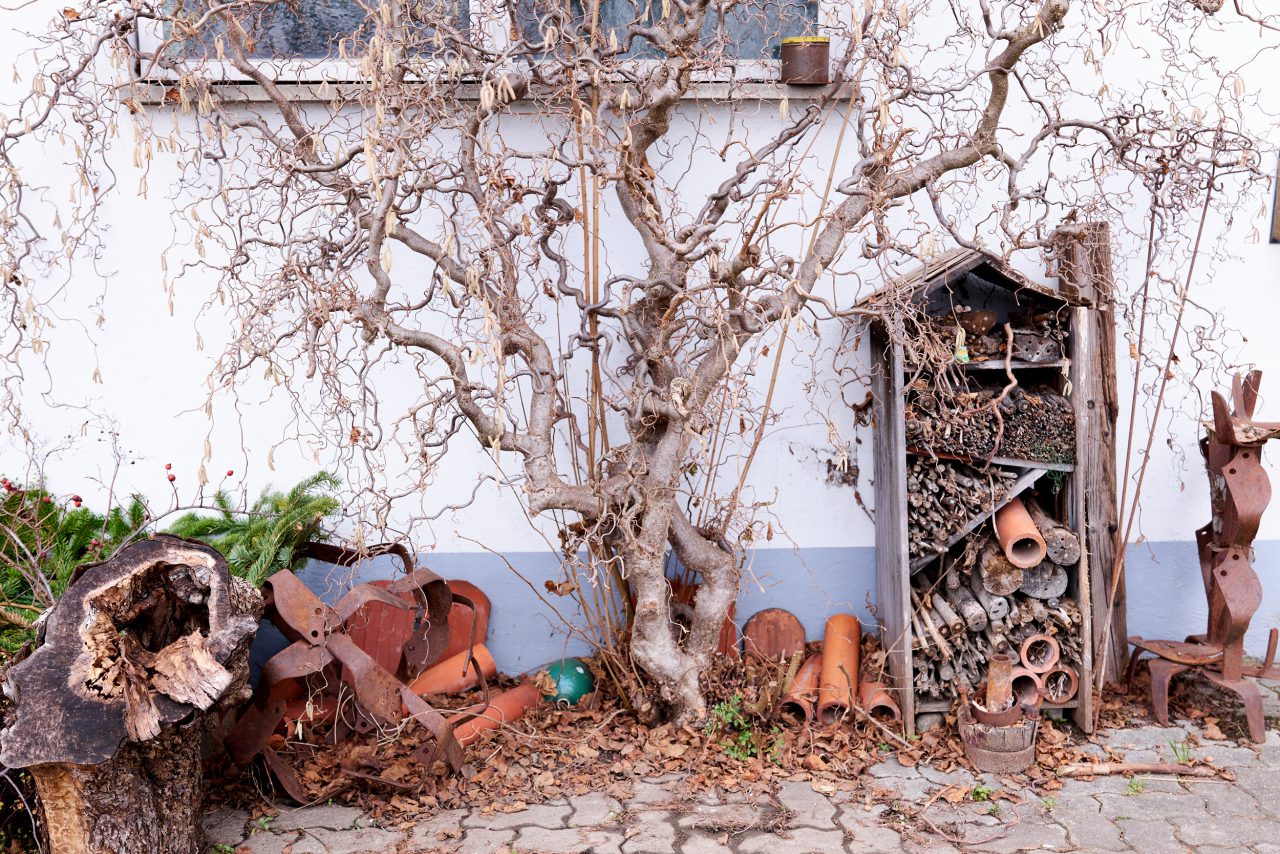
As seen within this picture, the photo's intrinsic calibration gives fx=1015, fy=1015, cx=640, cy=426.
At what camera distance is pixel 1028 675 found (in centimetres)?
432

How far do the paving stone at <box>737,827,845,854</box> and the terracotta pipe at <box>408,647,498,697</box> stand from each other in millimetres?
1618

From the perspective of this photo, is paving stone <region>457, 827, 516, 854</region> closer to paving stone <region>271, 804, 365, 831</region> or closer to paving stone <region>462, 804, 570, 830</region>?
paving stone <region>462, 804, 570, 830</region>

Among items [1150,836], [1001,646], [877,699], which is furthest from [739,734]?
[1150,836]

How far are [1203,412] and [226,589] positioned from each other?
435 cm

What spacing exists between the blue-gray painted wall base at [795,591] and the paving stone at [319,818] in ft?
4.04

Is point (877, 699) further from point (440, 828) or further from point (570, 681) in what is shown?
point (440, 828)

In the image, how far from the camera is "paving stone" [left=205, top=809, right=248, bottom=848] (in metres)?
3.69

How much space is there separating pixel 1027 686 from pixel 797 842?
4.62 ft

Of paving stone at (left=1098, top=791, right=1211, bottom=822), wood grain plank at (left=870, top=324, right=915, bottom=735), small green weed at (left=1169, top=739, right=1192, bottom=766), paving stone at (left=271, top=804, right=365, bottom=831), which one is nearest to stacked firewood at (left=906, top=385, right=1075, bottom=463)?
wood grain plank at (left=870, top=324, right=915, bottom=735)

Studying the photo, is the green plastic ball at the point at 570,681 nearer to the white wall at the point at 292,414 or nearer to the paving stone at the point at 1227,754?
the white wall at the point at 292,414

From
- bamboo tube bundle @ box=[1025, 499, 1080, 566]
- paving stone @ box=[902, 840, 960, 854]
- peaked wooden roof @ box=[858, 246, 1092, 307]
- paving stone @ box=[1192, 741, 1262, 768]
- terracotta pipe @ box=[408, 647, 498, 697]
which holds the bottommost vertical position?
paving stone @ box=[902, 840, 960, 854]

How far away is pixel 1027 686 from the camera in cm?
439

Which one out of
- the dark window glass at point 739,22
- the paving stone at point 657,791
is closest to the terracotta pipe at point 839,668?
the paving stone at point 657,791

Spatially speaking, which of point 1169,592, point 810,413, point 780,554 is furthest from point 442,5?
point 1169,592
